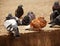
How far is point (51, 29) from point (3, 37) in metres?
0.29

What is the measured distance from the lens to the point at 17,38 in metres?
1.46

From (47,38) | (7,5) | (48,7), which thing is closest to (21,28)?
(47,38)

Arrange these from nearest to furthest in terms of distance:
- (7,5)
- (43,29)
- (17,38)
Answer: (17,38)
(43,29)
(7,5)

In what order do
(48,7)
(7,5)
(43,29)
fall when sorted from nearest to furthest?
(43,29) < (48,7) < (7,5)

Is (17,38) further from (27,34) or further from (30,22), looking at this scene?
(30,22)

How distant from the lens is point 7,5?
7.97 ft

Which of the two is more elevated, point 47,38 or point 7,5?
point 7,5

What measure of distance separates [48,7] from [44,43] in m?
0.73

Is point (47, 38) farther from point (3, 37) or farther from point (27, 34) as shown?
→ point (3, 37)

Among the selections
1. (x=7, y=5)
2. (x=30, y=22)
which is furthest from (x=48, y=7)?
(x=30, y=22)

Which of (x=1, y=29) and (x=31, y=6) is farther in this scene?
(x=31, y=6)

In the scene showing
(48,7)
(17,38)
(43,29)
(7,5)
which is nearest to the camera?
(17,38)

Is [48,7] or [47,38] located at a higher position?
[48,7]

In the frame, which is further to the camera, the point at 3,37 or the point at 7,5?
the point at 7,5
